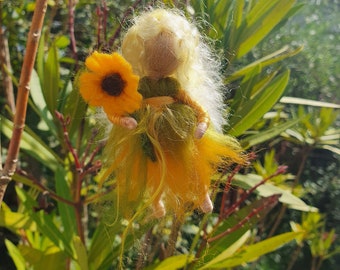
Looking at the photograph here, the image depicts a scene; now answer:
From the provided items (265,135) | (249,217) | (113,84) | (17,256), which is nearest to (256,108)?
(265,135)

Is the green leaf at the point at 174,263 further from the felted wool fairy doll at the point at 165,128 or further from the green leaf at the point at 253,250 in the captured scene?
the felted wool fairy doll at the point at 165,128

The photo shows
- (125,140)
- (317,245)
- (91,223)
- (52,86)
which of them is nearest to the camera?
(125,140)

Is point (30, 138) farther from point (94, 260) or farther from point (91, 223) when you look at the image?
point (91, 223)

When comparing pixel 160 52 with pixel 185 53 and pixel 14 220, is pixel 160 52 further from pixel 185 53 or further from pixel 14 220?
pixel 14 220

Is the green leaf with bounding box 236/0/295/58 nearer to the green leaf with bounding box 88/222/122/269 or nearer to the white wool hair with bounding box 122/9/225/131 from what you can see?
the white wool hair with bounding box 122/9/225/131

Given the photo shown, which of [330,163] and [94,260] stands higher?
[94,260]

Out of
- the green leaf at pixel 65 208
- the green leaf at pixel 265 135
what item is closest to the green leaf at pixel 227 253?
the green leaf at pixel 265 135

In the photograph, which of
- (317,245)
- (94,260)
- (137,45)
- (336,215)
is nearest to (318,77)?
Result: (336,215)
